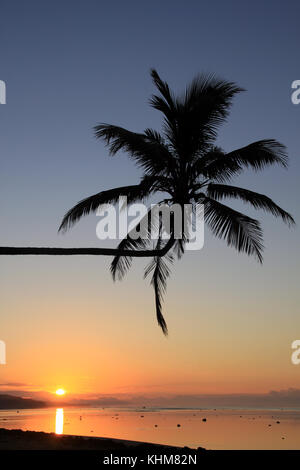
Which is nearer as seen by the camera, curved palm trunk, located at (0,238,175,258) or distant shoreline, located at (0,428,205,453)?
curved palm trunk, located at (0,238,175,258)

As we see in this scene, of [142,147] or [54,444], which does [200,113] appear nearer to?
[142,147]

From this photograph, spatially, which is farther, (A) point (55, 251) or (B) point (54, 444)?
(B) point (54, 444)

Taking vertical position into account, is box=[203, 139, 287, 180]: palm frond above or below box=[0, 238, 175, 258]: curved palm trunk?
above

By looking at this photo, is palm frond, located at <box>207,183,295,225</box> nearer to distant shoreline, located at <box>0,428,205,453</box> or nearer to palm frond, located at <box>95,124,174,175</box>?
palm frond, located at <box>95,124,174,175</box>

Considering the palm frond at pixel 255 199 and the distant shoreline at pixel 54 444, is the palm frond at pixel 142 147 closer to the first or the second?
the palm frond at pixel 255 199

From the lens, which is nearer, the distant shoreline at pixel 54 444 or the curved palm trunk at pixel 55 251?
the curved palm trunk at pixel 55 251

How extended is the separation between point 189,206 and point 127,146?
257 cm

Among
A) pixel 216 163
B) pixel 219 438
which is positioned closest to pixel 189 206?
pixel 216 163

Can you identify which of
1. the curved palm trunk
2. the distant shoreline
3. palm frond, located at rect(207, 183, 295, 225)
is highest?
palm frond, located at rect(207, 183, 295, 225)
